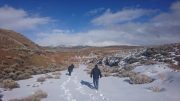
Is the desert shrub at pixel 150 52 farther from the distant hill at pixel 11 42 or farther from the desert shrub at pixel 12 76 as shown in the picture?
the distant hill at pixel 11 42

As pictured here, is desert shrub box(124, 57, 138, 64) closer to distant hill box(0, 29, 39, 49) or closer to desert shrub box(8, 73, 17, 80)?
desert shrub box(8, 73, 17, 80)

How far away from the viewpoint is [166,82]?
845 inches

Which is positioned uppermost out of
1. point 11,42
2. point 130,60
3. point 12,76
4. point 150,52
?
point 11,42

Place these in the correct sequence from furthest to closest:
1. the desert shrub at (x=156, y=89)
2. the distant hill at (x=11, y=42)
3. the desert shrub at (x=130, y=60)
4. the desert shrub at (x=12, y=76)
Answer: the distant hill at (x=11, y=42), the desert shrub at (x=130, y=60), the desert shrub at (x=12, y=76), the desert shrub at (x=156, y=89)

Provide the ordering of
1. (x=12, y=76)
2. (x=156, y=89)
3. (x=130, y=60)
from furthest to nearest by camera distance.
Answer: (x=130, y=60) < (x=12, y=76) < (x=156, y=89)

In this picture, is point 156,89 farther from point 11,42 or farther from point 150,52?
point 11,42

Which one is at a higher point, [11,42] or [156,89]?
[11,42]

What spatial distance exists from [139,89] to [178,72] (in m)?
3.92

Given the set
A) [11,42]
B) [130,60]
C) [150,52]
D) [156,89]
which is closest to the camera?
[156,89]

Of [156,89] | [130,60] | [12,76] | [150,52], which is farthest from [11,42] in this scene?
[156,89]

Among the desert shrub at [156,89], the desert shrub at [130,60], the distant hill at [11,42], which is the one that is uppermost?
the distant hill at [11,42]

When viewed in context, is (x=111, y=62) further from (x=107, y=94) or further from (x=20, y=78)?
(x=107, y=94)

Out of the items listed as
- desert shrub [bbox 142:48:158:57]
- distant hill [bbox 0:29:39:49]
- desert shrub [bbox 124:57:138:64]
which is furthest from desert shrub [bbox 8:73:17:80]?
distant hill [bbox 0:29:39:49]

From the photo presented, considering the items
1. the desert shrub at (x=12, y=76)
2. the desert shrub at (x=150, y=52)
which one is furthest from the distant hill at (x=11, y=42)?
the desert shrub at (x=150, y=52)
